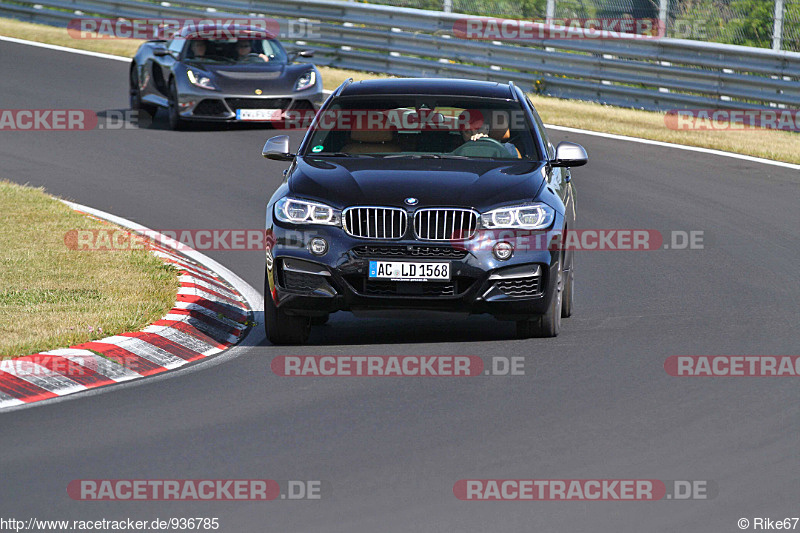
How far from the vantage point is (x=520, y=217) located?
8.80 metres

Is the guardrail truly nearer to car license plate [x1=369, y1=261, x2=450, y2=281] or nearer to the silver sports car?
the silver sports car

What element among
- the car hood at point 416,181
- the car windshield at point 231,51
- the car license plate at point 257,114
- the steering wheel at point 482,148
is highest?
the steering wheel at point 482,148

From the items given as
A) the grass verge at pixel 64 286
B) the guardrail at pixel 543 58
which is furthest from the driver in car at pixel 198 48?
the grass verge at pixel 64 286

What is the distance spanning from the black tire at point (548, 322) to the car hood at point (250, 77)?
10.4 meters

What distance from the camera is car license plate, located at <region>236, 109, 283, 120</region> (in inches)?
749

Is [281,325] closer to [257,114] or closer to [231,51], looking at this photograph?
[257,114]

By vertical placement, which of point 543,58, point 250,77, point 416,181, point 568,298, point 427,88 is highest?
point 427,88

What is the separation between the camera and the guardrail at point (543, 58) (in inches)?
813

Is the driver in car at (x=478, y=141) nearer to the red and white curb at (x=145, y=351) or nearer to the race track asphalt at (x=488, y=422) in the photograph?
the race track asphalt at (x=488, y=422)

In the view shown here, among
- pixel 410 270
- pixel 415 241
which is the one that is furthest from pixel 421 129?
pixel 410 270

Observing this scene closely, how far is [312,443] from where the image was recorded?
672cm

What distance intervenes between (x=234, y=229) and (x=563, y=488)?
25.5ft

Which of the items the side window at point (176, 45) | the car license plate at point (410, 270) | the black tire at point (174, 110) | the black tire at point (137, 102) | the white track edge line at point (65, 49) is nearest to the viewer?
the car license plate at point (410, 270)

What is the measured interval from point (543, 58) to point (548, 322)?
14.6 meters
